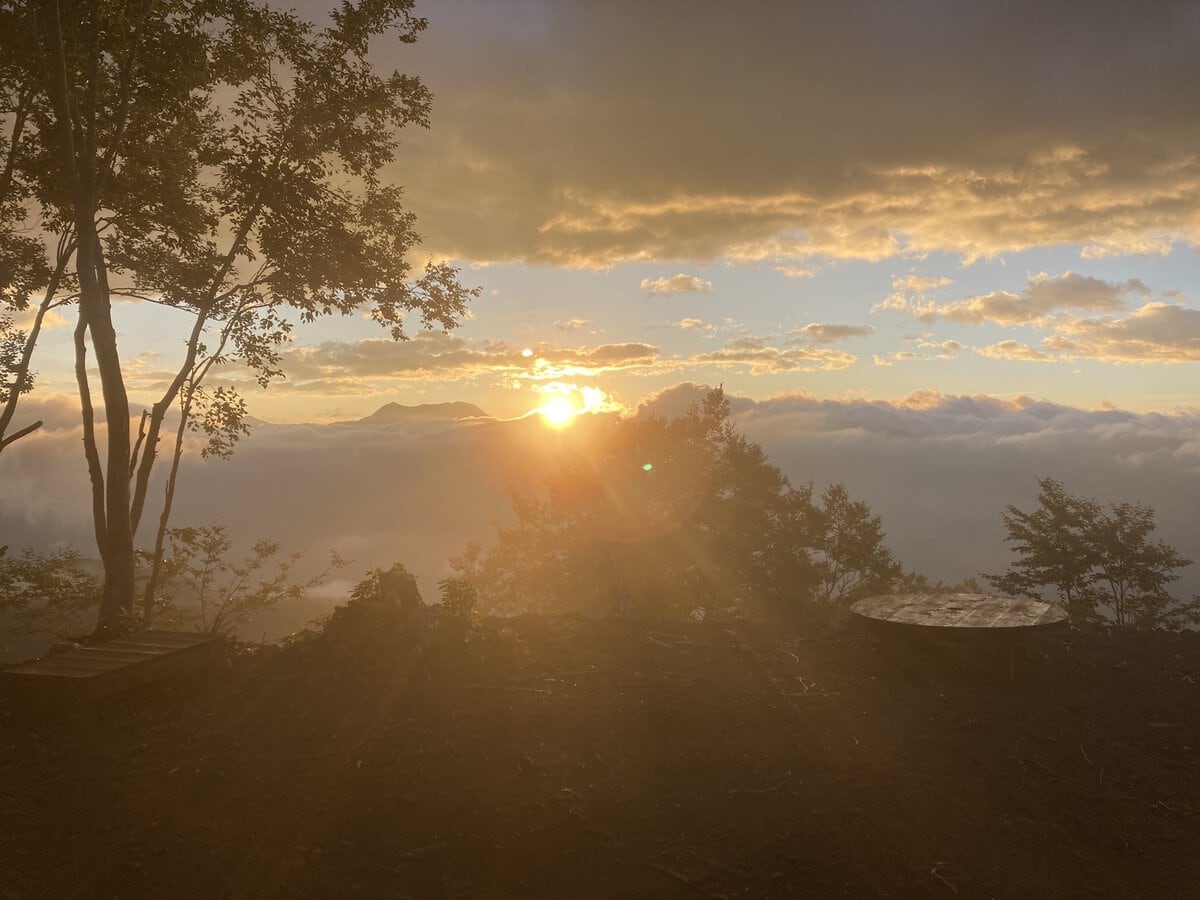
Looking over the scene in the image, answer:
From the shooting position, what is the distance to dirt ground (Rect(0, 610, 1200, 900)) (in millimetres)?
4367

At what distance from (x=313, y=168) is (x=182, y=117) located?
2086 millimetres

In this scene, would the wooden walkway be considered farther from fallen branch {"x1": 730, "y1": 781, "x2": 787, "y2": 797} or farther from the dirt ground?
fallen branch {"x1": 730, "y1": 781, "x2": 787, "y2": 797}

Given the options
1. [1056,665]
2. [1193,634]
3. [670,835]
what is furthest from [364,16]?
[1193,634]

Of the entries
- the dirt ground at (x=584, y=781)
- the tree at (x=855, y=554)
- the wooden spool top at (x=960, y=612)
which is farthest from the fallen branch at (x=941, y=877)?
the tree at (x=855, y=554)

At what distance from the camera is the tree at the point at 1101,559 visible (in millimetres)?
29859

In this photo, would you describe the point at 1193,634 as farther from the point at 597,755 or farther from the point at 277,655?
the point at 277,655

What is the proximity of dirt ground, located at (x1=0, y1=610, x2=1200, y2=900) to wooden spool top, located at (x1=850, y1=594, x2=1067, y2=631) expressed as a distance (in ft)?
3.02

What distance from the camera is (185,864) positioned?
4148 millimetres

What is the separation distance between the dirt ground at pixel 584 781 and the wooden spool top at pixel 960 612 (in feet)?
3.02

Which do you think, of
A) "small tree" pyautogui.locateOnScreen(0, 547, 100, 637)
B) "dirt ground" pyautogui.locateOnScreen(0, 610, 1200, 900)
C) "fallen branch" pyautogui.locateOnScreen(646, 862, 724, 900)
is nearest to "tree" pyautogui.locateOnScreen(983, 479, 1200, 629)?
"dirt ground" pyautogui.locateOnScreen(0, 610, 1200, 900)

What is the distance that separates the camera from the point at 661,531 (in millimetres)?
26234

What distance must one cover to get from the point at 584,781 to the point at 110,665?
15.8ft

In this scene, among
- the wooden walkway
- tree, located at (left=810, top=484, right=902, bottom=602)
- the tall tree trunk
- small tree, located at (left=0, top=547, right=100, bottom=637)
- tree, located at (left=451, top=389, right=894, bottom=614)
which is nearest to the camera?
the wooden walkway

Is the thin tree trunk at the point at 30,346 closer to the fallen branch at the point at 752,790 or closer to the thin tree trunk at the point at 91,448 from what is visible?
the thin tree trunk at the point at 91,448
